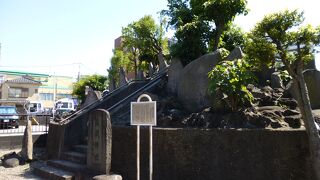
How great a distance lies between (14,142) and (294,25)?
47.6 ft

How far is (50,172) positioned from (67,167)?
567mm

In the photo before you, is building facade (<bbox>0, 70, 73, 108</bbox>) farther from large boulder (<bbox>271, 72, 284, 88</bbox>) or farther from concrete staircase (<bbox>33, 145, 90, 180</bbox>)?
large boulder (<bbox>271, 72, 284, 88</bbox>)

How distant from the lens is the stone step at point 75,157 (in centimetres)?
1070

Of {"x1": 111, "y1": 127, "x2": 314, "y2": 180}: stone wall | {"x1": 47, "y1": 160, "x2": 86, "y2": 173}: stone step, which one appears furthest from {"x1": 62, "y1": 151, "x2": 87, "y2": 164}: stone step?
{"x1": 111, "y1": 127, "x2": 314, "y2": 180}: stone wall

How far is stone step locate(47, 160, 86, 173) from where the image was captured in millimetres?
9953

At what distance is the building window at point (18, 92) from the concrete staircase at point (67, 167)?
4790 centimetres

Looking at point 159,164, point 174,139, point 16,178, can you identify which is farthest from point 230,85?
point 16,178

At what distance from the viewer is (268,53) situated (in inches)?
279

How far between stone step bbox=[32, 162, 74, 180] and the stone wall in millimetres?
1527

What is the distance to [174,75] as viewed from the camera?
12.9m

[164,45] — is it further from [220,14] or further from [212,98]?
[212,98]

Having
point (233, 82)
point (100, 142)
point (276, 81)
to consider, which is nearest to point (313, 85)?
point (276, 81)

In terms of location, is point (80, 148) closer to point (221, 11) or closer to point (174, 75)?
point (174, 75)

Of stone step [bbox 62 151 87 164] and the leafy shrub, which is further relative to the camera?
stone step [bbox 62 151 87 164]
